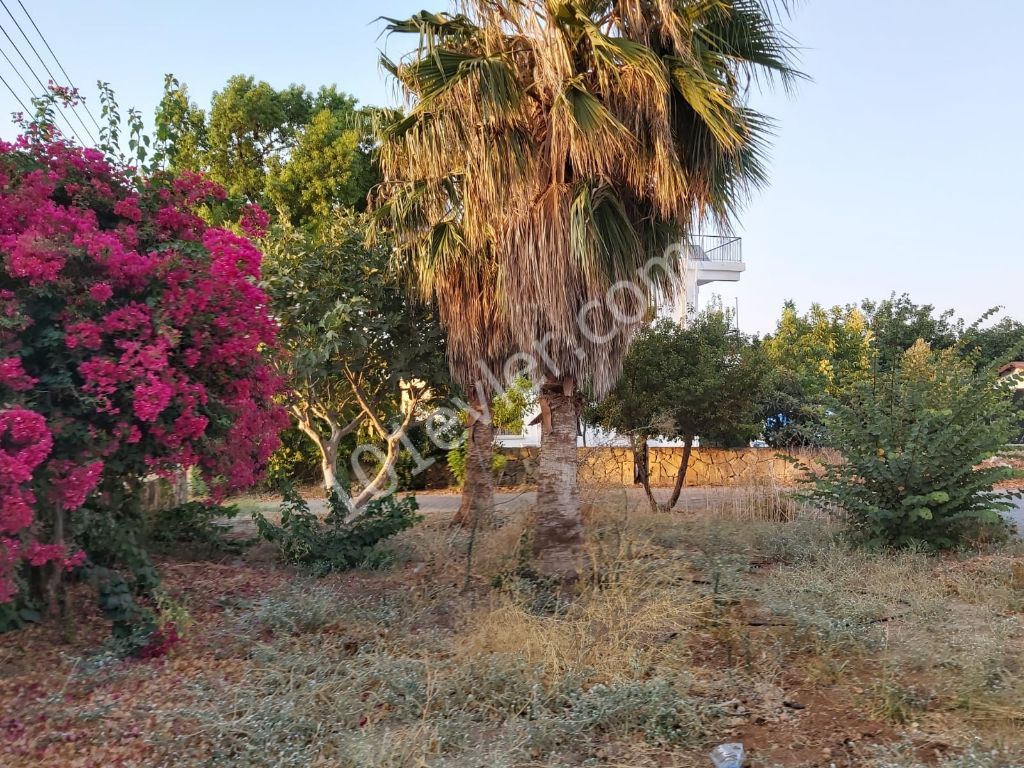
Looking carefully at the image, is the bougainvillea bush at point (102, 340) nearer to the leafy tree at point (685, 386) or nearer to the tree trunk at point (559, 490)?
the tree trunk at point (559, 490)

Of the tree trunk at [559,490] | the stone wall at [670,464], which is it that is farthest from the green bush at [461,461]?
the tree trunk at [559,490]

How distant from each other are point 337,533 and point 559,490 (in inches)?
95.6

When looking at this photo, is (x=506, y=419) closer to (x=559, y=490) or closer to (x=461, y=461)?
(x=461, y=461)

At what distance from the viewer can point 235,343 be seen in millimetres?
5207

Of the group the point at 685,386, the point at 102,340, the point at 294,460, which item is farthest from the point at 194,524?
the point at 294,460

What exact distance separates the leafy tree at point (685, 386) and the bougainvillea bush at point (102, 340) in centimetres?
Answer: 671

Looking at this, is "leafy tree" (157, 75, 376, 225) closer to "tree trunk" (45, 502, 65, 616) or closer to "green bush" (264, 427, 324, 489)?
"green bush" (264, 427, 324, 489)

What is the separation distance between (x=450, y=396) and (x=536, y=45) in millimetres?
5581

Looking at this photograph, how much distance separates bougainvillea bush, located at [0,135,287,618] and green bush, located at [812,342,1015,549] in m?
6.41

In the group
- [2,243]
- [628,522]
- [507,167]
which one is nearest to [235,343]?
[2,243]

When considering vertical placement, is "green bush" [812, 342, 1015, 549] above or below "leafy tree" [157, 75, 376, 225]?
below

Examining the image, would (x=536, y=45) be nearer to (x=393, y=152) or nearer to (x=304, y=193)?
(x=393, y=152)

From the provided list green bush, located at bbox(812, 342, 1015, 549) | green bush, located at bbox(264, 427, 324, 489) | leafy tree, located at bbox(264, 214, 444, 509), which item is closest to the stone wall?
→ green bush, located at bbox(812, 342, 1015, 549)

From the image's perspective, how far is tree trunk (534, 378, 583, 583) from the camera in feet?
23.8
